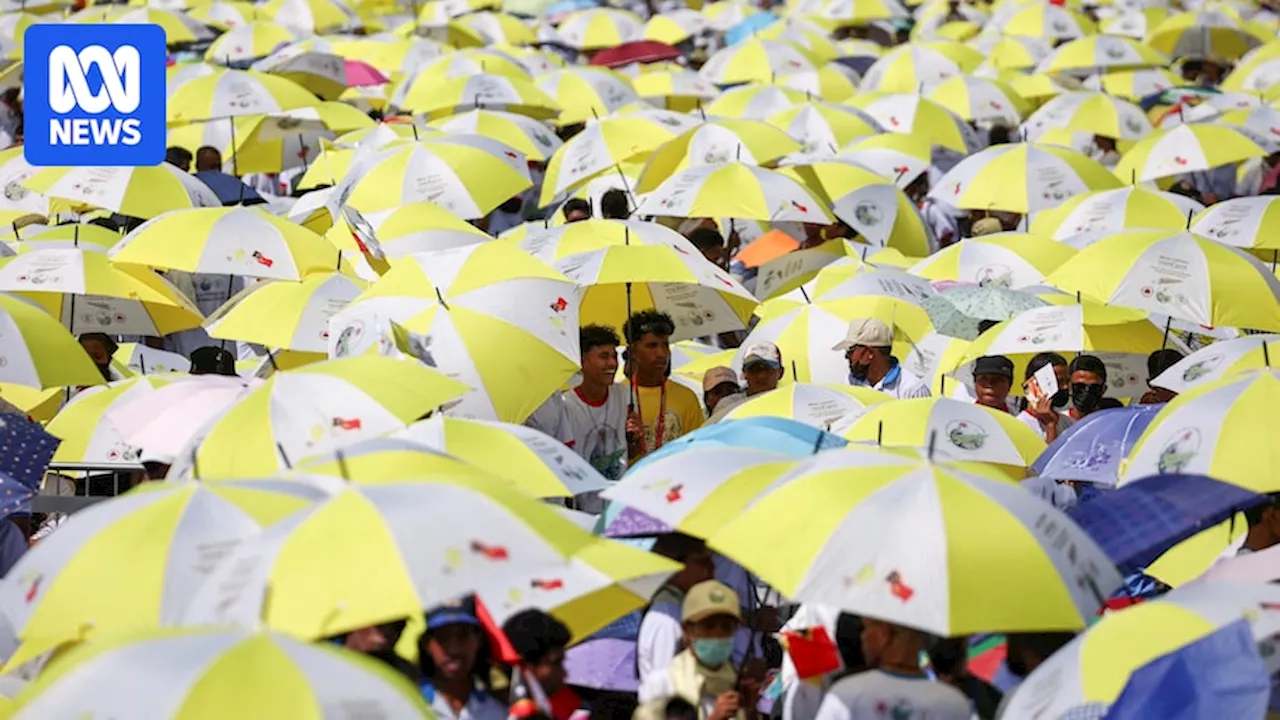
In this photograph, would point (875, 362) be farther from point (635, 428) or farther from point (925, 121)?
point (925, 121)

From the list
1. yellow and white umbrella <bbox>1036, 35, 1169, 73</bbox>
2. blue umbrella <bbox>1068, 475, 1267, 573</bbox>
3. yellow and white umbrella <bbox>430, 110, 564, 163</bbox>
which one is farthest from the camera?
yellow and white umbrella <bbox>1036, 35, 1169, 73</bbox>

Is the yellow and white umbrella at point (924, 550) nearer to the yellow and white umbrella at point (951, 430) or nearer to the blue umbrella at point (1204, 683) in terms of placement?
the blue umbrella at point (1204, 683)

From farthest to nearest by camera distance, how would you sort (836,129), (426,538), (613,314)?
1. (836,129)
2. (613,314)
3. (426,538)

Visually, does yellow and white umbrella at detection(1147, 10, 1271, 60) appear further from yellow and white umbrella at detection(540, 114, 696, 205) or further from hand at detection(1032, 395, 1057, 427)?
hand at detection(1032, 395, 1057, 427)

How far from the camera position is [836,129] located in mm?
17203

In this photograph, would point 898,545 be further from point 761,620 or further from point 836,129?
point 836,129

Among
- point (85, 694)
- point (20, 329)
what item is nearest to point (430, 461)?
point (85, 694)

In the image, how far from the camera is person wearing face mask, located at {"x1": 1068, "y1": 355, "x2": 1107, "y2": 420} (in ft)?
34.7

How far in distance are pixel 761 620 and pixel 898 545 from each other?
62.5 inches

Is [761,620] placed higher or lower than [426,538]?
lower

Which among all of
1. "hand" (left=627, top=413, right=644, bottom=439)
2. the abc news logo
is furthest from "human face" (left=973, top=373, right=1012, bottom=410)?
the abc news logo

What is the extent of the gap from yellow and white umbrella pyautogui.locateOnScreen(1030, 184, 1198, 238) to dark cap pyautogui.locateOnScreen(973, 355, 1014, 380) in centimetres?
356

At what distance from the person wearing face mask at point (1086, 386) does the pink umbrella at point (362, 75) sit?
1050cm

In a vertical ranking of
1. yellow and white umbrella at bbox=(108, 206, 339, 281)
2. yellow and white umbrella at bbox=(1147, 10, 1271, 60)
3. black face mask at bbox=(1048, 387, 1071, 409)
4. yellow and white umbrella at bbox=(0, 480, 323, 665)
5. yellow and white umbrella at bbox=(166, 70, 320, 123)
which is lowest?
yellow and white umbrella at bbox=(1147, 10, 1271, 60)
